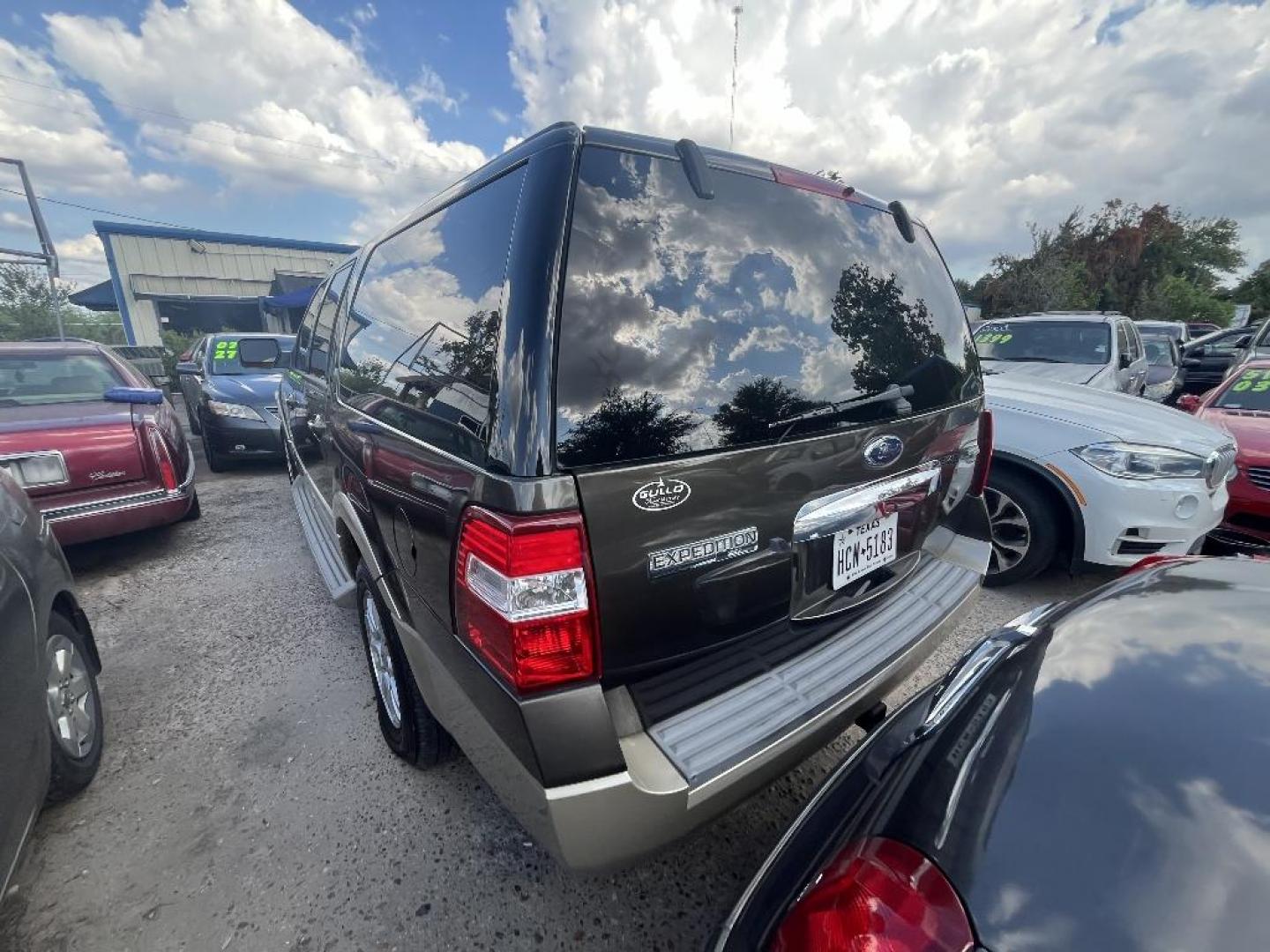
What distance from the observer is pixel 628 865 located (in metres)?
1.32

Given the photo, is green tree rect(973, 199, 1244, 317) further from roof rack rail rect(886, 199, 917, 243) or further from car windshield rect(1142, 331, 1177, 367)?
roof rack rail rect(886, 199, 917, 243)

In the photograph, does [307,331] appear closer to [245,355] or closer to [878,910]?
[878,910]

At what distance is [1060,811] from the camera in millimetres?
847

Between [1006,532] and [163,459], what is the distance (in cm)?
566

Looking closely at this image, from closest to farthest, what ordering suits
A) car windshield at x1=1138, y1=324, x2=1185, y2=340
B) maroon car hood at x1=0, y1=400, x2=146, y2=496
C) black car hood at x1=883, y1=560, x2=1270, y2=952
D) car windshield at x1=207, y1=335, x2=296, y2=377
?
black car hood at x1=883, y1=560, x2=1270, y2=952, maroon car hood at x1=0, y1=400, x2=146, y2=496, car windshield at x1=207, y1=335, x2=296, y2=377, car windshield at x1=1138, y1=324, x2=1185, y2=340

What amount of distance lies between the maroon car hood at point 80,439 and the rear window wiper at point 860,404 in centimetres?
441

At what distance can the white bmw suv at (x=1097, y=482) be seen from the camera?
3.02 meters

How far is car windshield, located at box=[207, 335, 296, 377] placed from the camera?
7.21 m

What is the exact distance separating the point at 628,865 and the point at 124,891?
169 centimetres

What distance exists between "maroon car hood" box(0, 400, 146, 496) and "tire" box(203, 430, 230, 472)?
2.94 meters

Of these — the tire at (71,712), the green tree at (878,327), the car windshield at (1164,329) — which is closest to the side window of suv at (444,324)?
the green tree at (878,327)

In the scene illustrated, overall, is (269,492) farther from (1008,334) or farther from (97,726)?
(1008,334)

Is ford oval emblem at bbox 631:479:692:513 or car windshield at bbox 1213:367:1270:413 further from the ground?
ford oval emblem at bbox 631:479:692:513

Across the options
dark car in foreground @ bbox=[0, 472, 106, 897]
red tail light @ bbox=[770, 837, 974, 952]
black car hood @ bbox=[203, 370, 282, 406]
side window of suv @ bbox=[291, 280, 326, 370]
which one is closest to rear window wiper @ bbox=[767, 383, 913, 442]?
red tail light @ bbox=[770, 837, 974, 952]
